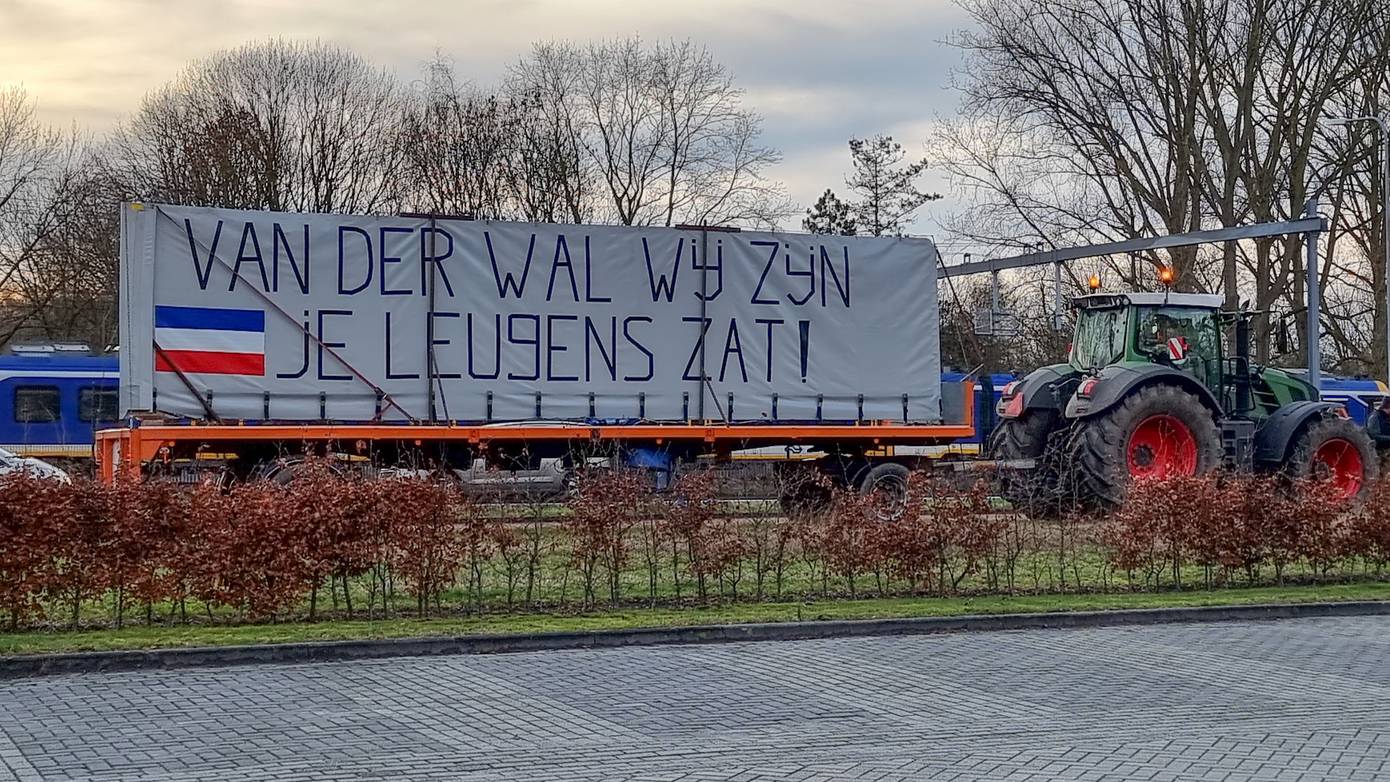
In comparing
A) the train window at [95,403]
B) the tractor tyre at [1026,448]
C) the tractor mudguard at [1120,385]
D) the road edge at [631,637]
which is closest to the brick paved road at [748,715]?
the road edge at [631,637]

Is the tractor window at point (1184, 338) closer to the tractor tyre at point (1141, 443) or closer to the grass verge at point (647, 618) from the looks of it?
the tractor tyre at point (1141, 443)

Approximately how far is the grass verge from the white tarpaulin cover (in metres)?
8.12

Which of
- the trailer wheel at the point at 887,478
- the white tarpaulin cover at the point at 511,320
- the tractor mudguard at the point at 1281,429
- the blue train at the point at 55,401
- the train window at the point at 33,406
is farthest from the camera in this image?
the train window at the point at 33,406

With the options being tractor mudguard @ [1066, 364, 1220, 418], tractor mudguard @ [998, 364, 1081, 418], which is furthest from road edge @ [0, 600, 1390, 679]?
tractor mudguard @ [998, 364, 1081, 418]

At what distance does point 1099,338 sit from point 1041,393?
1338mm

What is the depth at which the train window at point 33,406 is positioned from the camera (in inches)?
1447

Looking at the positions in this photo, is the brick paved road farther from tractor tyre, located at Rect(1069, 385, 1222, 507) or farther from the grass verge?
tractor tyre, located at Rect(1069, 385, 1222, 507)

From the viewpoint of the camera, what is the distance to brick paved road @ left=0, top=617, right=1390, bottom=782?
8141 millimetres

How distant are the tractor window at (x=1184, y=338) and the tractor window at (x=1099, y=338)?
1.03 ft

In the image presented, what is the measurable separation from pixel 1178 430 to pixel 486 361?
9.78 meters

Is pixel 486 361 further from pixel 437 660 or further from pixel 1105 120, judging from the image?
pixel 1105 120

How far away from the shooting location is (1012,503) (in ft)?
57.9

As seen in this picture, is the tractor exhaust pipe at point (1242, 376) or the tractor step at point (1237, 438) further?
the tractor exhaust pipe at point (1242, 376)

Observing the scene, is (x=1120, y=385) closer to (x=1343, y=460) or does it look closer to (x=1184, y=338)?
(x=1184, y=338)
